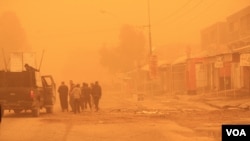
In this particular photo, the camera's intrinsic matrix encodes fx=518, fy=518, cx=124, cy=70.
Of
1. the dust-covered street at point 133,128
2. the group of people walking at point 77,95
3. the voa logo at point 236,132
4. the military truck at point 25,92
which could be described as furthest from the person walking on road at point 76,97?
the voa logo at point 236,132

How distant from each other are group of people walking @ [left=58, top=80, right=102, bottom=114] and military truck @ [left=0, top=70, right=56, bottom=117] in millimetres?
704

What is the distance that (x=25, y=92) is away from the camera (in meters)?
22.9

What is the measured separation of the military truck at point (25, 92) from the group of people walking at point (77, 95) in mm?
704

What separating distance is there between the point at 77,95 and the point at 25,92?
135 inches

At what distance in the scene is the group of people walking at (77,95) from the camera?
25764mm

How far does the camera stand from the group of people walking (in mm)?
25764

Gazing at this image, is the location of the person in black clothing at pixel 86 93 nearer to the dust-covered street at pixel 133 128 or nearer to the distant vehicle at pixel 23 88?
the distant vehicle at pixel 23 88

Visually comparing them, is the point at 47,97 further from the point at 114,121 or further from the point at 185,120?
the point at 185,120

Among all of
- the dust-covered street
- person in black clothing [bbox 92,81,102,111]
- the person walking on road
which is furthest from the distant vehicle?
the dust-covered street

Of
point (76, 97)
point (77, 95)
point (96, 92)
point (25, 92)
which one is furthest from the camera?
point (96, 92)

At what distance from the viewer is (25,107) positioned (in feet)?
75.2

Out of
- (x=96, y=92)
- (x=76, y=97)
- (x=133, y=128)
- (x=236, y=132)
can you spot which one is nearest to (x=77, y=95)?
(x=76, y=97)

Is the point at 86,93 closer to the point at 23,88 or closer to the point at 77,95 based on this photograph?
the point at 77,95

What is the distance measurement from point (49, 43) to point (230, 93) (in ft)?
454
